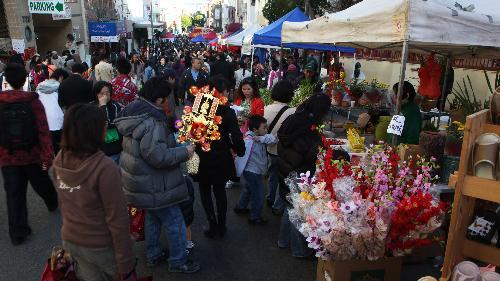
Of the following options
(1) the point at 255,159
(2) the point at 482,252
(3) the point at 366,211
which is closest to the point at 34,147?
(1) the point at 255,159

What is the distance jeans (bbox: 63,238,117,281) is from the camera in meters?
2.27

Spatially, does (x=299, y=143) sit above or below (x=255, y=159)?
above

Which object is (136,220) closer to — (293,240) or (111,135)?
(111,135)

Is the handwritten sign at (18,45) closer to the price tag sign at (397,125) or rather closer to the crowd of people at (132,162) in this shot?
the crowd of people at (132,162)

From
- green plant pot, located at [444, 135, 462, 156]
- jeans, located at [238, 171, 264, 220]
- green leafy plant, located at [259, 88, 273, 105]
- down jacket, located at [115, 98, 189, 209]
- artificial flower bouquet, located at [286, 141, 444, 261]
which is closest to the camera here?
artificial flower bouquet, located at [286, 141, 444, 261]

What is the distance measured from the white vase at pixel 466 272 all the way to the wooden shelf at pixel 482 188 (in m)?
0.39

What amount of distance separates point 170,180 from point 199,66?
5.73 m

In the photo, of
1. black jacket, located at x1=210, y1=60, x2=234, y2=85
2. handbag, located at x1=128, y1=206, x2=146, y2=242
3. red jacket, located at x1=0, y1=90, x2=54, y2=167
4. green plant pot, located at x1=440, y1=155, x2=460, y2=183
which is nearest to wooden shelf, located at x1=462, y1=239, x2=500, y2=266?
green plant pot, located at x1=440, y1=155, x2=460, y2=183

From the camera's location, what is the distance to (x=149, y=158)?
2.96 meters

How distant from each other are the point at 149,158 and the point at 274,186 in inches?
94.7

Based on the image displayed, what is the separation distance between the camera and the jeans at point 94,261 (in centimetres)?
227

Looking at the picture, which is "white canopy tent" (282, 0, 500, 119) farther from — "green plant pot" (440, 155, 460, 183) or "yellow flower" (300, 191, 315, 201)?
"yellow flower" (300, 191, 315, 201)

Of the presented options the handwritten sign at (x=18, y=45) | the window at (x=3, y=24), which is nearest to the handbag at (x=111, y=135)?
the handwritten sign at (x=18, y=45)

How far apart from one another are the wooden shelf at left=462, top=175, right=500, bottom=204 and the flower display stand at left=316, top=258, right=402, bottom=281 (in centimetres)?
96
